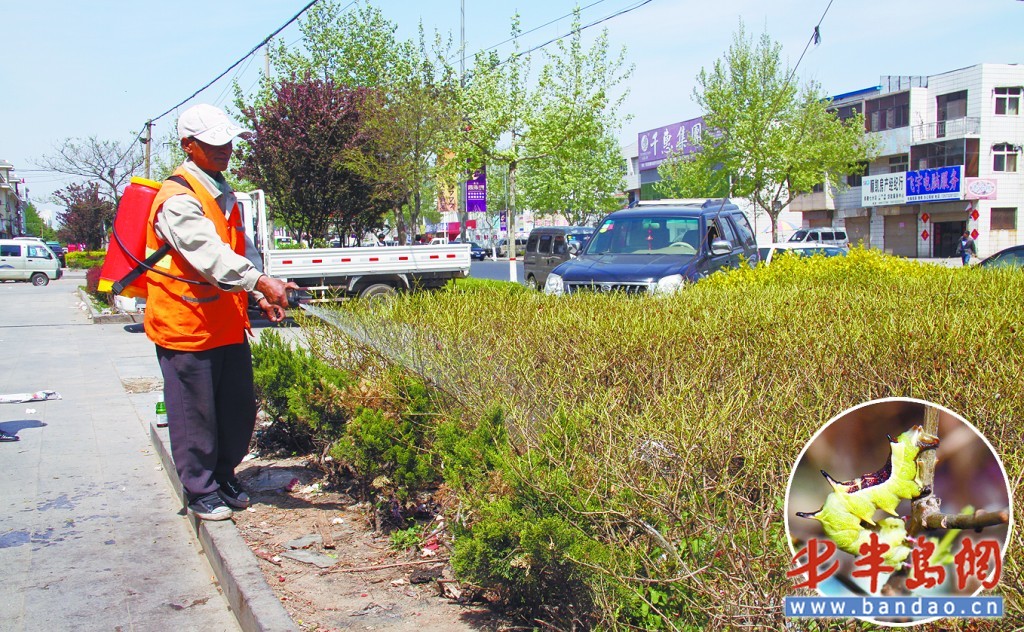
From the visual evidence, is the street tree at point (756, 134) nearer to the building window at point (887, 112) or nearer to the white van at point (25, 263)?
the building window at point (887, 112)

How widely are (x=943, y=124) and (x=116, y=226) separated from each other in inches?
2275

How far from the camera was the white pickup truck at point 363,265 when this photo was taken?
1698 centimetres

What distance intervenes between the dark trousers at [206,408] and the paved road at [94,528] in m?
0.44

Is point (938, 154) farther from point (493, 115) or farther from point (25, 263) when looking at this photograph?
point (25, 263)

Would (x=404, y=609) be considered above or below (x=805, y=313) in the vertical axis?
below

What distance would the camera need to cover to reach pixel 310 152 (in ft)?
70.7

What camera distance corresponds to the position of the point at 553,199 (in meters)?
63.2

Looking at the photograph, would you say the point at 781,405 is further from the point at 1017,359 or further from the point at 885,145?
the point at 885,145

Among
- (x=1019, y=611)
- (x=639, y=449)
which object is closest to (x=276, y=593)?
(x=639, y=449)

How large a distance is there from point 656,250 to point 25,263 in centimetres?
3714

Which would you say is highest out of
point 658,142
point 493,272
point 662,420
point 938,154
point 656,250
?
point 658,142

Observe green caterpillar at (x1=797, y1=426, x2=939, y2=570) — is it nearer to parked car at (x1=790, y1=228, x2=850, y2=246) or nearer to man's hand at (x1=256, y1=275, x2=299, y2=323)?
man's hand at (x1=256, y1=275, x2=299, y2=323)

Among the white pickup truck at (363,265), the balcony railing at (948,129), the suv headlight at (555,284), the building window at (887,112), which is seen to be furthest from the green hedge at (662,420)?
the building window at (887,112)

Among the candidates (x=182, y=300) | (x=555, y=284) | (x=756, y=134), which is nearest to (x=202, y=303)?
(x=182, y=300)
